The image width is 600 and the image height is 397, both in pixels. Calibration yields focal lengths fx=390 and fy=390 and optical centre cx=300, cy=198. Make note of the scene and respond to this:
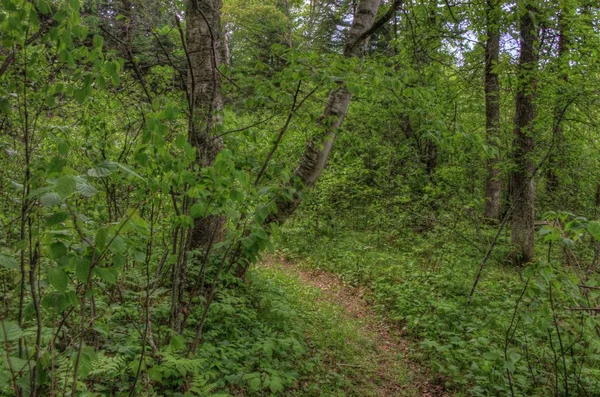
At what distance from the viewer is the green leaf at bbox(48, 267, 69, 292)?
1.47m

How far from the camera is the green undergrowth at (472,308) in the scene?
3.54 meters

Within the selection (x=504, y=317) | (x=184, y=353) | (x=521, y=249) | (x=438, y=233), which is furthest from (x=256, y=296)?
(x=521, y=249)

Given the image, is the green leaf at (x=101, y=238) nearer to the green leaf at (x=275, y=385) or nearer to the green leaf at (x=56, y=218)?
the green leaf at (x=56, y=218)

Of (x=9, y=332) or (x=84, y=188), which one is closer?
(x=84, y=188)

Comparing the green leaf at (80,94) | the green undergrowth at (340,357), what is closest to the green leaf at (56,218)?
the green leaf at (80,94)

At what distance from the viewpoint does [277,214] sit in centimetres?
508

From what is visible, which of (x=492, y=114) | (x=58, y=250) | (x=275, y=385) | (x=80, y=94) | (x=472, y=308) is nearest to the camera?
(x=58, y=250)

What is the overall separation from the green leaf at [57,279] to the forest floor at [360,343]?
3.42m

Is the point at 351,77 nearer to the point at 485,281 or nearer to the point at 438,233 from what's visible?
the point at 485,281

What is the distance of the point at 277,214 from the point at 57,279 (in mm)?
3658

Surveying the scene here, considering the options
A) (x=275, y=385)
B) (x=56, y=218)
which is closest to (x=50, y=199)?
(x=56, y=218)

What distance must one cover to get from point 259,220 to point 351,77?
1.45 m

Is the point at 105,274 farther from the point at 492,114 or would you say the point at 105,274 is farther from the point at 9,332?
the point at 492,114

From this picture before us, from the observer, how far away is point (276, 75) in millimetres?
3229
